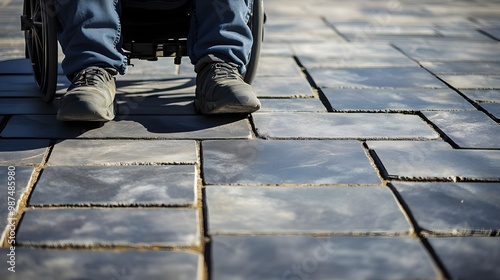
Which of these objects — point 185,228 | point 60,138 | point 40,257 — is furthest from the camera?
point 60,138

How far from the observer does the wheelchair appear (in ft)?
7.83

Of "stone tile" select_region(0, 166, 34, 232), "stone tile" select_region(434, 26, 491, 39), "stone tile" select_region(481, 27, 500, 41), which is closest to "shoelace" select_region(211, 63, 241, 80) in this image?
"stone tile" select_region(0, 166, 34, 232)

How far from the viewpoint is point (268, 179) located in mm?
1885

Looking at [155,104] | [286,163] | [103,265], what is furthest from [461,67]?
[103,265]

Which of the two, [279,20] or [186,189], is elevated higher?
[186,189]

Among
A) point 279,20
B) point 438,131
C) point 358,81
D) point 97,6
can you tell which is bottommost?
point 279,20

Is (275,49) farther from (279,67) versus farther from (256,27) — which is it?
(256,27)

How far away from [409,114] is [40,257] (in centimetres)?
151

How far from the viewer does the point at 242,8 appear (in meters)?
2.44

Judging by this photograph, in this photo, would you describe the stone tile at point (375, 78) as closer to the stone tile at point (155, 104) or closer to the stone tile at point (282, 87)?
the stone tile at point (282, 87)

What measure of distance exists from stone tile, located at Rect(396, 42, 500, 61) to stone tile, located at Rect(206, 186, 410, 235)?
1.91 meters

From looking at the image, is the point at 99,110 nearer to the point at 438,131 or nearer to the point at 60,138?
the point at 60,138

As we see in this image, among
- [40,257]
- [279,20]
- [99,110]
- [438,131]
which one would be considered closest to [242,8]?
[99,110]

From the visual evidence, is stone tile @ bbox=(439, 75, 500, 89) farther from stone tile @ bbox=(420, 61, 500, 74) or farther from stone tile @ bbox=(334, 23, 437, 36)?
stone tile @ bbox=(334, 23, 437, 36)
